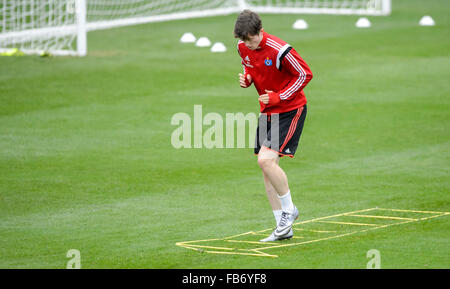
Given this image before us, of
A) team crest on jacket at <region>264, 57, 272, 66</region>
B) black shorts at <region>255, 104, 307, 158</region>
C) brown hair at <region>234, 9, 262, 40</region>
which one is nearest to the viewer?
brown hair at <region>234, 9, 262, 40</region>

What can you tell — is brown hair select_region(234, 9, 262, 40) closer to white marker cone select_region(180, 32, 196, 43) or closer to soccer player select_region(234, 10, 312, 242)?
soccer player select_region(234, 10, 312, 242)

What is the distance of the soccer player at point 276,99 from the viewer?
729 centimetres

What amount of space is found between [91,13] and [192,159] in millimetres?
14373

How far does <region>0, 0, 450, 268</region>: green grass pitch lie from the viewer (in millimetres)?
7238

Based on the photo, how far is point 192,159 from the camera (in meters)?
11.0

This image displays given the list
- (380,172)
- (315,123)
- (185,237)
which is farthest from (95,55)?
(185,237)

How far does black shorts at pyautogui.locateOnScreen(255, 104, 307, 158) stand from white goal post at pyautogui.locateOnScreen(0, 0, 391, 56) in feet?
39.5

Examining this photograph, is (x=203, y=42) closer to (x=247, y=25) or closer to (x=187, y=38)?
(x=187, y=38)

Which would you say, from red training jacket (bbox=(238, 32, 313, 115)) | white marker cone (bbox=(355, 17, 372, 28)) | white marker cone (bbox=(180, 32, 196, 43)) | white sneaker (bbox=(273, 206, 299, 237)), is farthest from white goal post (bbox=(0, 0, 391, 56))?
white sneaker (bbox=(273, 206, 299, 237))

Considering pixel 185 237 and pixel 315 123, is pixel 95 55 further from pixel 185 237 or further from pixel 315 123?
pixel 185 237

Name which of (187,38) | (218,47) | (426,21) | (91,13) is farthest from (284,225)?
(91,13)

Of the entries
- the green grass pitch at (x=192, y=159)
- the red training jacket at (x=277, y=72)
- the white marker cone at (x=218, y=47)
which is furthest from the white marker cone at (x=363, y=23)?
the red training jacket at (x=277, y=72)

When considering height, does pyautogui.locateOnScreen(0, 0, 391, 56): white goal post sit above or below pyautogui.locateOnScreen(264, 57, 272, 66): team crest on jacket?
above

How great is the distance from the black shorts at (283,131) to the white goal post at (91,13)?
1205cm
